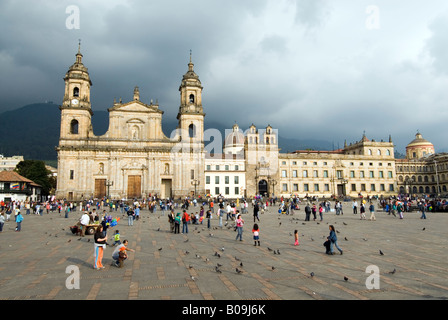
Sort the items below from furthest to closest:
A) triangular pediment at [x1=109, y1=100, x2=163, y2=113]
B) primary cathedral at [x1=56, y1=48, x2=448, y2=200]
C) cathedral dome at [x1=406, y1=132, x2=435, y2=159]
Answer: cathedral dome at [x1=406, y1=132, x2=435, y2=159] → triangular pediment at [x1=109, y1=100, x2=163, y2=113] → primary cathedral at [x1=56, y1=48, x2=448, y2=200]

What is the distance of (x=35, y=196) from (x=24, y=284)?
5346 centimetres

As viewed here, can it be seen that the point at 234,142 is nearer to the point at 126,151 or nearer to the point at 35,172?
the point at 126,151

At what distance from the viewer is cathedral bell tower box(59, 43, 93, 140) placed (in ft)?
158

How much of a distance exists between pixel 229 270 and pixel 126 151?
146ft

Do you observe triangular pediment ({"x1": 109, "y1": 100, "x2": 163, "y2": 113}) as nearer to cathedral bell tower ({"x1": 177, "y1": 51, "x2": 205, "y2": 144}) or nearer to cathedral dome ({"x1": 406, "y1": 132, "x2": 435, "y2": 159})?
cathedral bell tower ({"x1": 177, "y1": 51, "x2": 205, "y2": 144})

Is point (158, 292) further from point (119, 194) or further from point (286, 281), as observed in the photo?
point (119, 194)

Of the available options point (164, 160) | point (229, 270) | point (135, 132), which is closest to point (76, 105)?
point (135, 132)

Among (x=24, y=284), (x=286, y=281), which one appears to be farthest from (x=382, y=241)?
(x=24, y=284)

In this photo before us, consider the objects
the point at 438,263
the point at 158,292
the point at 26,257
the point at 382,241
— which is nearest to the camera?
the point at 158,292

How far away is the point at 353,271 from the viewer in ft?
28.3

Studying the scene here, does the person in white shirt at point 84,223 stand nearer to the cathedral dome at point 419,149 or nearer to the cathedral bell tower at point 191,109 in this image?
the cathedral bell tower at point 191,109

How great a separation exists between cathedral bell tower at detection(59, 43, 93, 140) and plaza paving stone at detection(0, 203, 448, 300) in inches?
1492

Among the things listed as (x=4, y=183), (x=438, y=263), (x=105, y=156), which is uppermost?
(x=105, y=156)
